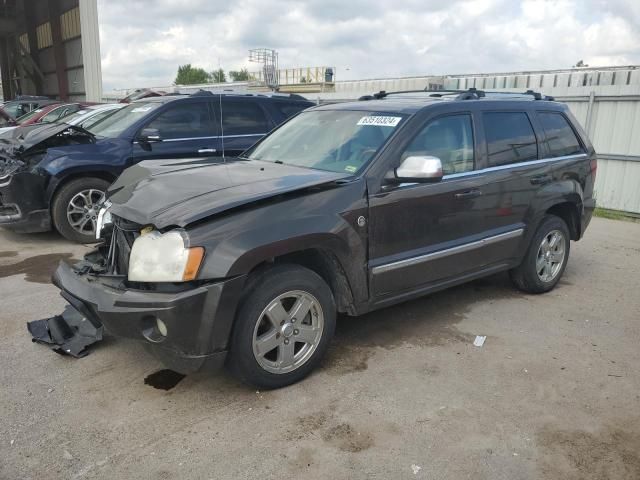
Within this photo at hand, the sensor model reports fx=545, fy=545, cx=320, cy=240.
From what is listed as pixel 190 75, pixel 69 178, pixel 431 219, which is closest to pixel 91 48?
pixel 69 178

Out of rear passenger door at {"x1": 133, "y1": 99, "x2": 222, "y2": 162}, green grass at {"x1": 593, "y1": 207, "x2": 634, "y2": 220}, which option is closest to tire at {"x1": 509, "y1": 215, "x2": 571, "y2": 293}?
rear passenger door at {"x1": 133, "y1": 99, "x2": 222, "y2": 162}

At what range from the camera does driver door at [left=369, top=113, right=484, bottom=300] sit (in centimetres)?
372

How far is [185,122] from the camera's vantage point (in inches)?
286

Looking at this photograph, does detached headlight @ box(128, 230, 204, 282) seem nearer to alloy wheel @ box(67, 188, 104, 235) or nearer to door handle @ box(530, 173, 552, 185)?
door handle @ box(530, 173, 552, 185)

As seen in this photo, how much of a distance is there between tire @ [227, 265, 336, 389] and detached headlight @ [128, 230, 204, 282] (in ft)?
1.24

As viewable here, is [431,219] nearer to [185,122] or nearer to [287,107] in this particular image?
[185,122]

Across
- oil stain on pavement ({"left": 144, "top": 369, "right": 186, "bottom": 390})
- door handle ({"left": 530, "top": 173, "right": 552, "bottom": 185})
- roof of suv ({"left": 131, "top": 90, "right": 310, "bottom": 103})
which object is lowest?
oil stain on pavement ({"left": 144, "top": 369, "right": 186, "bottom": 390})

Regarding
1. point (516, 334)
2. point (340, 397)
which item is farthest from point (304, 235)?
point (516, 334)

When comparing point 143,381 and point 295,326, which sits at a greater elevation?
point 295,326

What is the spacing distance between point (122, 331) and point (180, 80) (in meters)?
129

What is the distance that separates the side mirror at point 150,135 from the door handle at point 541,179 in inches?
180

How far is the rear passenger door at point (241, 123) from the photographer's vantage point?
24.7 feet

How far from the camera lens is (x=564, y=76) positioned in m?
17.5

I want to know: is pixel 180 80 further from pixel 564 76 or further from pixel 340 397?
pixel 340 397
